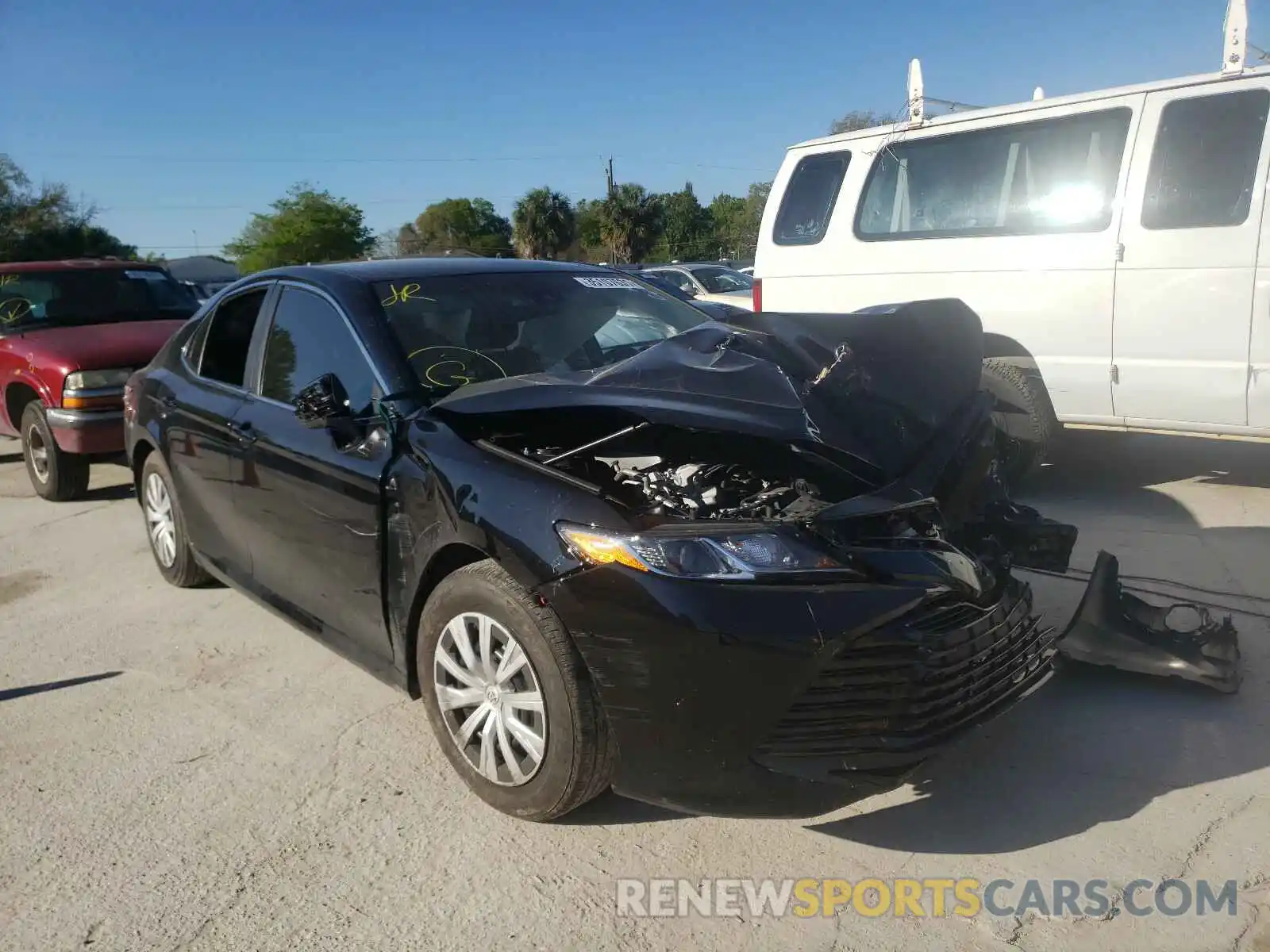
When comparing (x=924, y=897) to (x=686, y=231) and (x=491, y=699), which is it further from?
(x=686, y=231)

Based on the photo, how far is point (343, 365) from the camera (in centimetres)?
379

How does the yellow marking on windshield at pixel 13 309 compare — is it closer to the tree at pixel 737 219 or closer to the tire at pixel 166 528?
the tire at pixel 166 528

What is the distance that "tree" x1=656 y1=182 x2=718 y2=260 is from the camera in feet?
202

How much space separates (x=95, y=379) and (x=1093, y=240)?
22.1 ft

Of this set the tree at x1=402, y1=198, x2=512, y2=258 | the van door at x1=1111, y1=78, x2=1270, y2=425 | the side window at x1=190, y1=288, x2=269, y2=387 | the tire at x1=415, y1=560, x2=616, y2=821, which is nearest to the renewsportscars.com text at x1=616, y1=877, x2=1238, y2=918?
the tire at x1=415, y1=560, x2=616, y2=821

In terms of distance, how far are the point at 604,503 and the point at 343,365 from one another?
152 centimetres

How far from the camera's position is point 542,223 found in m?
53.0

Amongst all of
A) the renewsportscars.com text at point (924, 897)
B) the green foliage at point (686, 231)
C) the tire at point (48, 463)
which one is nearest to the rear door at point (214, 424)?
the renewsportscars.com text at point (924, 897)

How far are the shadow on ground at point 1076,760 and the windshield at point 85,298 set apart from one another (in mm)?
7852

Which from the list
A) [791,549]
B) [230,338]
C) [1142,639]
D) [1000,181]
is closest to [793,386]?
[791,549]

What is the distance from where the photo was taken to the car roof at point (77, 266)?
28.0 feet

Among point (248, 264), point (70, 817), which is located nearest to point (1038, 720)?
point (70, 817)

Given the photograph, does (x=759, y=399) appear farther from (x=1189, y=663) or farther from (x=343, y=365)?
(x=1189, y=663)

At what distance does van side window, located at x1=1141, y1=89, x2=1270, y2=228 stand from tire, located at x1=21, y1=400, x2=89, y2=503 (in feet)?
24.3
